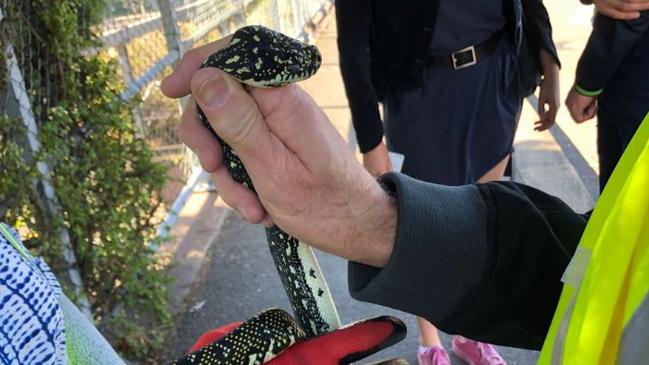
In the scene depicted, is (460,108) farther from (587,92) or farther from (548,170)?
(548,170)

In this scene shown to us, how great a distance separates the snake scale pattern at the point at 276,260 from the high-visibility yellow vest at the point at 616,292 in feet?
2.52

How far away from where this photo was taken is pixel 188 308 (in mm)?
3943

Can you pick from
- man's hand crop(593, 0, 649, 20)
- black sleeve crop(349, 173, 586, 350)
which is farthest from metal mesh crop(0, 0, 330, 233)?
man's hand crop(593, 0, 649, 20)

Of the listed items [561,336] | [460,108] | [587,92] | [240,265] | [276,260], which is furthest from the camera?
[240,265]

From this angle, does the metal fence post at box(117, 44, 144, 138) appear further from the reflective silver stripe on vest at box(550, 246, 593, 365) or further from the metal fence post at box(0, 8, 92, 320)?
the reflective silver stripe on vest at box(550, 246, 593, 365)

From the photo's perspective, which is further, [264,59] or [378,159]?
[378,159]

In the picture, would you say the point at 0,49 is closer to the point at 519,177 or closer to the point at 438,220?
the point at 438,220

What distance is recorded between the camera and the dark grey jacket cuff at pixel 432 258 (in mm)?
1475

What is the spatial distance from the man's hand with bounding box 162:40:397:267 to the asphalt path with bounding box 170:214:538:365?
205 cm

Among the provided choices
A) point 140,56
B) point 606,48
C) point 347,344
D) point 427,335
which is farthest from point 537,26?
point 140,56

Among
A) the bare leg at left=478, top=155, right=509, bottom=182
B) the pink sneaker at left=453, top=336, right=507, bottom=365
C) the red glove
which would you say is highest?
the red glove

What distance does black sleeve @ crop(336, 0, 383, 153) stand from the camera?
101 inches

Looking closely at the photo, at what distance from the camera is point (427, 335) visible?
3.20 metres

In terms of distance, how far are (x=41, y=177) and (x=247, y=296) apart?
1.70 metres
